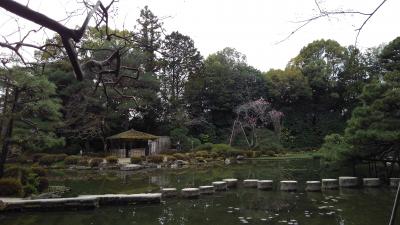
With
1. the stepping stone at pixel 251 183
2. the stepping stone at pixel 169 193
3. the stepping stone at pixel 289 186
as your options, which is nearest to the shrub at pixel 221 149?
the stepping stone at pixel 251 183

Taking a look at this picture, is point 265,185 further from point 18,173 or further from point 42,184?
point 18,173

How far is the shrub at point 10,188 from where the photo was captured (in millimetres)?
12680

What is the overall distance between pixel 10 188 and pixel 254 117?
86.1 feet

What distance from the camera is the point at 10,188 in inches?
500

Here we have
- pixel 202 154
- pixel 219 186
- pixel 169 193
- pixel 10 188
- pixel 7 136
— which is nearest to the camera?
pixel 10 188

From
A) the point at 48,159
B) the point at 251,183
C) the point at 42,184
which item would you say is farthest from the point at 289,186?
the point at 48,159

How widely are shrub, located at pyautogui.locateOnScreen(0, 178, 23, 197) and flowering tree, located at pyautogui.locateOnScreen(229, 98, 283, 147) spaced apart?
77.4 ft

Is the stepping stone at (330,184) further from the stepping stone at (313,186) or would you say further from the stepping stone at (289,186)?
the stepping stone at (289,186)

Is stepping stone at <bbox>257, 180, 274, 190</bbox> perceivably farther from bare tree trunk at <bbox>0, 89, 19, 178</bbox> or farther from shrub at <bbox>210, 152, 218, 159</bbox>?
shrub at <bbox>210, 152, 218, 159</bbox>

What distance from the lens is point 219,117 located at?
38.5 m

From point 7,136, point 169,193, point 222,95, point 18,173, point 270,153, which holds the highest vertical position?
point 222,95

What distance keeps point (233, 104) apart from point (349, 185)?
23741 millimetres

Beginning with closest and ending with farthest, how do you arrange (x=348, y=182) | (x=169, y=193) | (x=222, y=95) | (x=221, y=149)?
(x=169, y=193) → (x=348, y=182) → (x=221, y=149) → (x=222, y=95)

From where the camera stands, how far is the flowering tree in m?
35.1
